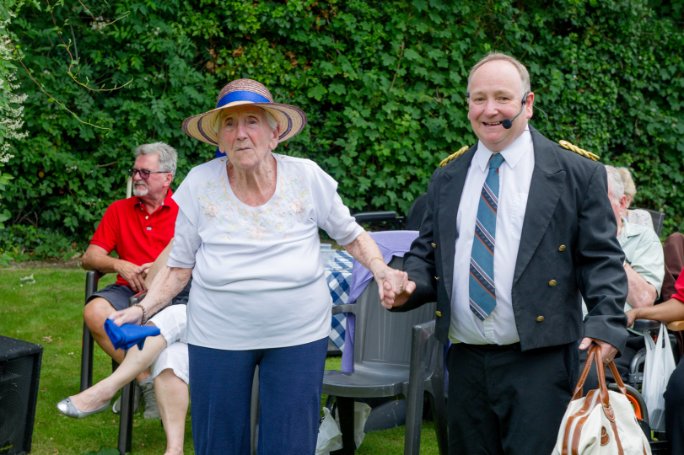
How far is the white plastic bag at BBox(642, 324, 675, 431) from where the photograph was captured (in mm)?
4086

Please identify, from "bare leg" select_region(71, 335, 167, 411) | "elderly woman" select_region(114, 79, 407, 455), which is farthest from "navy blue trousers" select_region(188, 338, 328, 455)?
"bare leg" select_region(71, 335, 167, 411)

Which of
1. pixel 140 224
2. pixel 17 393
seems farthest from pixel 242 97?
pixel 140 224

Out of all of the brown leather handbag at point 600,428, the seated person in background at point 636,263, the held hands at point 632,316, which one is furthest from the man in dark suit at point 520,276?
the seated person in background at point 636,263

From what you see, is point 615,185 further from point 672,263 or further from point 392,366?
point 392,366

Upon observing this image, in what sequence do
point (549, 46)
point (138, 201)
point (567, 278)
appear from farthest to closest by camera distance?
point (549, 46)
point (138, 201)
point (567, 278)

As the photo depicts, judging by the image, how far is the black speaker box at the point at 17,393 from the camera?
4.46 metres

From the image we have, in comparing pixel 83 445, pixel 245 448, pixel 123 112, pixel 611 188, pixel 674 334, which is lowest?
pixel 83 445

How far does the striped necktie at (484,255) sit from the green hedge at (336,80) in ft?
21.0

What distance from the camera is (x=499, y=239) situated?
2924 mm

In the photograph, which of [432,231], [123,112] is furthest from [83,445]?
[123,112]

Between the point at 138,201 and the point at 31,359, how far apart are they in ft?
4.70

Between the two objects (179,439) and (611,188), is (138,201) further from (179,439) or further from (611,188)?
(611,188)

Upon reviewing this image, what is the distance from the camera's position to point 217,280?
3168 mm

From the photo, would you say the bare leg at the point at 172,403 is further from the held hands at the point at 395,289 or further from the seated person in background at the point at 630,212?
the seated person in background at the point at 630,212
